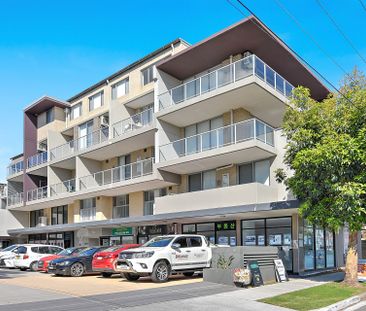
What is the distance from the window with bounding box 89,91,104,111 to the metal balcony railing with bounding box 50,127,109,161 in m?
2.85

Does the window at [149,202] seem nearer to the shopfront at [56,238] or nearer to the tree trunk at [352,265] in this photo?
the shopfront at [56,238]

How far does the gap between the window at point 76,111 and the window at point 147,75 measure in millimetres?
9502

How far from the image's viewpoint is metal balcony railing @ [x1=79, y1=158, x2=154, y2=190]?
94.7 feet

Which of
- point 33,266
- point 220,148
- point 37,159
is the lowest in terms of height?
point 33,266

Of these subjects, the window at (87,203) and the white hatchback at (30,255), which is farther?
the window at (87,203)

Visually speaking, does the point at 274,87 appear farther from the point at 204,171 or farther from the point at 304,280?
the point at 304,280

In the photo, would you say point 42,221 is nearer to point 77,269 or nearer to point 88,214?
point 88,214

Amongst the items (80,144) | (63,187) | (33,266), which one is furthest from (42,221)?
(33,266)

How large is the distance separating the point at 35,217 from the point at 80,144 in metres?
12.8

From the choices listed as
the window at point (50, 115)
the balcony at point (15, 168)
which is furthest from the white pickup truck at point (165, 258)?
the balcony at point (15, 168)

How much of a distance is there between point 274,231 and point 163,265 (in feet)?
25.3

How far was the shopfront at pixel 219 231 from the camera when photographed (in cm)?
2462

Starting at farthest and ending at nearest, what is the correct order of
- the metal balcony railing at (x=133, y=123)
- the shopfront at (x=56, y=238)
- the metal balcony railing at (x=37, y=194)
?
the metal balcony railing at (x=37, y=194) → the shopfront at (x=56, y=238) → the metal balcony railing at (x=133, y=123)

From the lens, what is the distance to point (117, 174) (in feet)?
103
